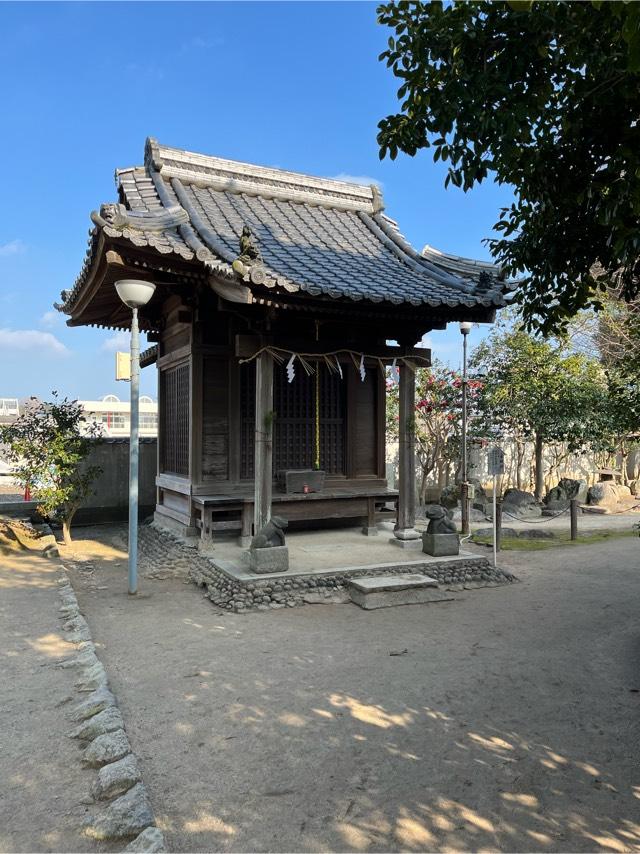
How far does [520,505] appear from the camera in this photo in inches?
635

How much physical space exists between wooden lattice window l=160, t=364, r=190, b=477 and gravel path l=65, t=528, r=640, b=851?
3.57 metres

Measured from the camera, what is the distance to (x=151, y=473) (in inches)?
542

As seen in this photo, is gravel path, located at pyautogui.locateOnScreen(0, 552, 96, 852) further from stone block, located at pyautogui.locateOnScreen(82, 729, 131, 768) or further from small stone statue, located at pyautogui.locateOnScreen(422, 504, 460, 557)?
small stone statue, located at pyautogui.locateOnScreen(422, 504, 460, 557)

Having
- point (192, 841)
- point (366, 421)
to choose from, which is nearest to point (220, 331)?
point (366, 421)

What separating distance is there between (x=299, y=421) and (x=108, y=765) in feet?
23.6

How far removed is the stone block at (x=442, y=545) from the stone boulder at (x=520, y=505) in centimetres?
751

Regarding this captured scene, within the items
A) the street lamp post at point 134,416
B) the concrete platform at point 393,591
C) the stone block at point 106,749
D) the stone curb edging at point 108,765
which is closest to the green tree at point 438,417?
the concrete platform at point 393,591

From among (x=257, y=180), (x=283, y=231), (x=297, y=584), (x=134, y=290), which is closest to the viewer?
(x=134, y=290)

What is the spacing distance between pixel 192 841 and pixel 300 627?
357 cm

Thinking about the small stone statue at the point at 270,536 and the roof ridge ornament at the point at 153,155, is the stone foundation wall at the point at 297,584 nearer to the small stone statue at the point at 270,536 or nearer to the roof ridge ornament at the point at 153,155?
the small stone statue at the point at 270,536

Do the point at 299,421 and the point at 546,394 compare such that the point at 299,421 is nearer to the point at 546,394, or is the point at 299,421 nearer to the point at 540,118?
the point at 540,118

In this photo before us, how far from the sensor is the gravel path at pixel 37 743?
2871mm

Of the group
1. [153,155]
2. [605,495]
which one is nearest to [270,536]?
[153,155]

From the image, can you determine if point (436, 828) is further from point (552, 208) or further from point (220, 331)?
point (220, 331)
